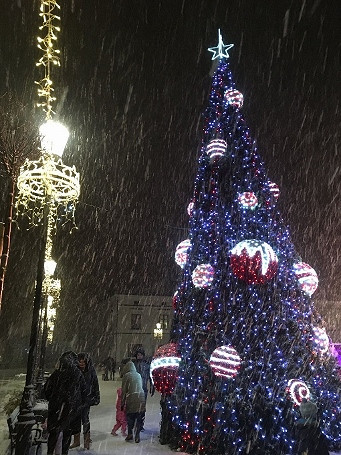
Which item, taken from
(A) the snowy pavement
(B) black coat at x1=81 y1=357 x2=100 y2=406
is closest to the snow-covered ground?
(A) the snowy pavement

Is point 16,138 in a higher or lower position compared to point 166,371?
higher

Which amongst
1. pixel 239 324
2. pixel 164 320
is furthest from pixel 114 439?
pixel 164 320

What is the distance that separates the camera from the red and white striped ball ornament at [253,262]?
7254 mm

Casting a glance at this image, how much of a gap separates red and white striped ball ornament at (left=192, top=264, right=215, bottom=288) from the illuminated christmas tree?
0.02 meters

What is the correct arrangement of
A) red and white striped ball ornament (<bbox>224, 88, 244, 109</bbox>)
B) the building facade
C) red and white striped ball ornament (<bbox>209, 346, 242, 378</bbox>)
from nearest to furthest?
red and white striped ball ornament (<bbox>209, 346, 242, 378</bbox>)
red and white striped ball ornament (<bbox>224, 88, 244, 109</bbox>)
the building facade

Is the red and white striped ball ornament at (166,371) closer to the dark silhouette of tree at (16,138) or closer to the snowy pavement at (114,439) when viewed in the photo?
the snowy pavement at (114,439)

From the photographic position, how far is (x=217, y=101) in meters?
9.63

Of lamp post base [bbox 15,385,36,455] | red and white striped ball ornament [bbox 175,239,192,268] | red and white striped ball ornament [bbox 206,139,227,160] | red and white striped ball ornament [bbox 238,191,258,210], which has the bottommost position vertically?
lamp post base [bbox 15,385,36,455]

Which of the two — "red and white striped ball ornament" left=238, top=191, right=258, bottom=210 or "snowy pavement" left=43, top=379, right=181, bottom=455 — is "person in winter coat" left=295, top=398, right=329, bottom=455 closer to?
"snowy pavement" left=43, top=379, right=181, bottom=455

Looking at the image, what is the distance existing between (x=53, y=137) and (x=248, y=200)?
3.77 m

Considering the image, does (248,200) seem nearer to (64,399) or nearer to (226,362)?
(226,362)

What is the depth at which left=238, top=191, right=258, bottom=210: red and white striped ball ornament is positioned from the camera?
837cm

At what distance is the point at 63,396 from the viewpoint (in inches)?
235

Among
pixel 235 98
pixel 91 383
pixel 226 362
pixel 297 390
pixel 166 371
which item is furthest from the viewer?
pixel 235 98
